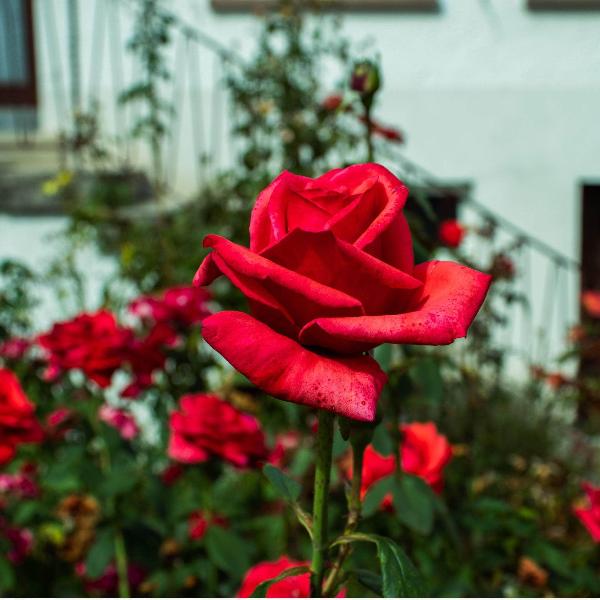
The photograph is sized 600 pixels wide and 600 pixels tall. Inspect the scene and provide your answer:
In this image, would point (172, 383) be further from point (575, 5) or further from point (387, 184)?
point (575, 5)

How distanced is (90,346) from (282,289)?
928 mm

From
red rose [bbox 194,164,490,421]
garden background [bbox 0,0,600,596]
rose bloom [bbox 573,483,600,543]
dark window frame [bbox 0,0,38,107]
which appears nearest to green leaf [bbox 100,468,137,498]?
garden background [bbox 0,0,600,596]

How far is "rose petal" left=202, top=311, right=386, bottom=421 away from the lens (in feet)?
1.64

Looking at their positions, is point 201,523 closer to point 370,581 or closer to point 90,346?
point 90,346

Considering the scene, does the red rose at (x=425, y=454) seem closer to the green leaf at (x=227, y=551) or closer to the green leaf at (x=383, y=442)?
the green leaf at (x=383, y=442)

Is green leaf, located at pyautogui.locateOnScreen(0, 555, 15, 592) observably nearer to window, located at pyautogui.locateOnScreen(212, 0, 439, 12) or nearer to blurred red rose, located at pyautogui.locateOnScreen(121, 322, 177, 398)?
blurred red rose, located at pyautogui.locateOnScreen(121, 322, 177, 398)

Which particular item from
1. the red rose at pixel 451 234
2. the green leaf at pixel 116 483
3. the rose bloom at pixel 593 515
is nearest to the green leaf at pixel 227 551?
the green leaf at pixel 116 483

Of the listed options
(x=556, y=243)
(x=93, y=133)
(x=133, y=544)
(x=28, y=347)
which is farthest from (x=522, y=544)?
(x=556, y=243)

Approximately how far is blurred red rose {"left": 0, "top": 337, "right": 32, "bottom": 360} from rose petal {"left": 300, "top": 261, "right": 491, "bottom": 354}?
Answer: 1.70 m

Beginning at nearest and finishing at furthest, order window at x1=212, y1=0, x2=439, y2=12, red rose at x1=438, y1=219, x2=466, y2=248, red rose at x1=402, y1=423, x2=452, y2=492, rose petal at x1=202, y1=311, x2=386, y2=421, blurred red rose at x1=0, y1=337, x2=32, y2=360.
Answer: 1. rose petal at x1=202, y1=311, x2=386, y2=421
2. red rose at x1=402, y1=423, x2=452, y2=492
3. blurred red rose at x1=0, y1=337, x2=32, y2=360
4. red rose at x1=438, y1=219, x2=466, y2=248
5. window at x1=212, y1=0, x2=439, y2=12

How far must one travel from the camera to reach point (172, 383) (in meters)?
1.76

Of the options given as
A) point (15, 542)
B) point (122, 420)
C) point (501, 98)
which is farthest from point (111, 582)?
point (501, 98)

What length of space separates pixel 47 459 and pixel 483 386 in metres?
2.07

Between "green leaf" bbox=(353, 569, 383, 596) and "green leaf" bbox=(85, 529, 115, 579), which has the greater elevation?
"green leaf" bbox=(353, 569, 383, 596)
